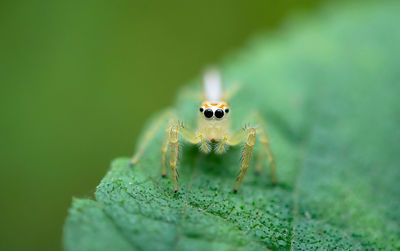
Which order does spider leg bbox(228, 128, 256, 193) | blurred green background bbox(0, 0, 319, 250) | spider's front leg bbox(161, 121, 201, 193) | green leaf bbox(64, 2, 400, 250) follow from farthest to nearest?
blurred green background bbox(0, 0, 319, 250) → spider leg bbox(228, 128, 256, 193) → spider's front leg bbox(161, 121, 201, 193) → green leaf bbox(64, 2, 400, 250)

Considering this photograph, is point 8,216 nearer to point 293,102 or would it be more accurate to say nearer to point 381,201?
point 293,102

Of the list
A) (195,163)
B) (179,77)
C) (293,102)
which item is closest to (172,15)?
(179,77)

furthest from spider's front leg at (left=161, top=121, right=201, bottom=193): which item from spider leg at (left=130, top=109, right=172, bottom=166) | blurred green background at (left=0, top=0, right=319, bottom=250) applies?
blurred green background at (left=0, top=0, right=319, bottom=250)

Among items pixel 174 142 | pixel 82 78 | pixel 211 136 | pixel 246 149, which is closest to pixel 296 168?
pixel 246 149

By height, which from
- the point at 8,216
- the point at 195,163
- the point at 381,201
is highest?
the point at 195,163

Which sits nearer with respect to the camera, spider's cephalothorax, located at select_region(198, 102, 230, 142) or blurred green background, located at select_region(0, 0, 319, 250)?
spider's cephalothorax, located at select_region(198, 102, 230, 142)

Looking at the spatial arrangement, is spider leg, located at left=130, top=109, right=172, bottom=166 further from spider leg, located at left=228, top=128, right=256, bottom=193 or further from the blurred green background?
the blurred green background
